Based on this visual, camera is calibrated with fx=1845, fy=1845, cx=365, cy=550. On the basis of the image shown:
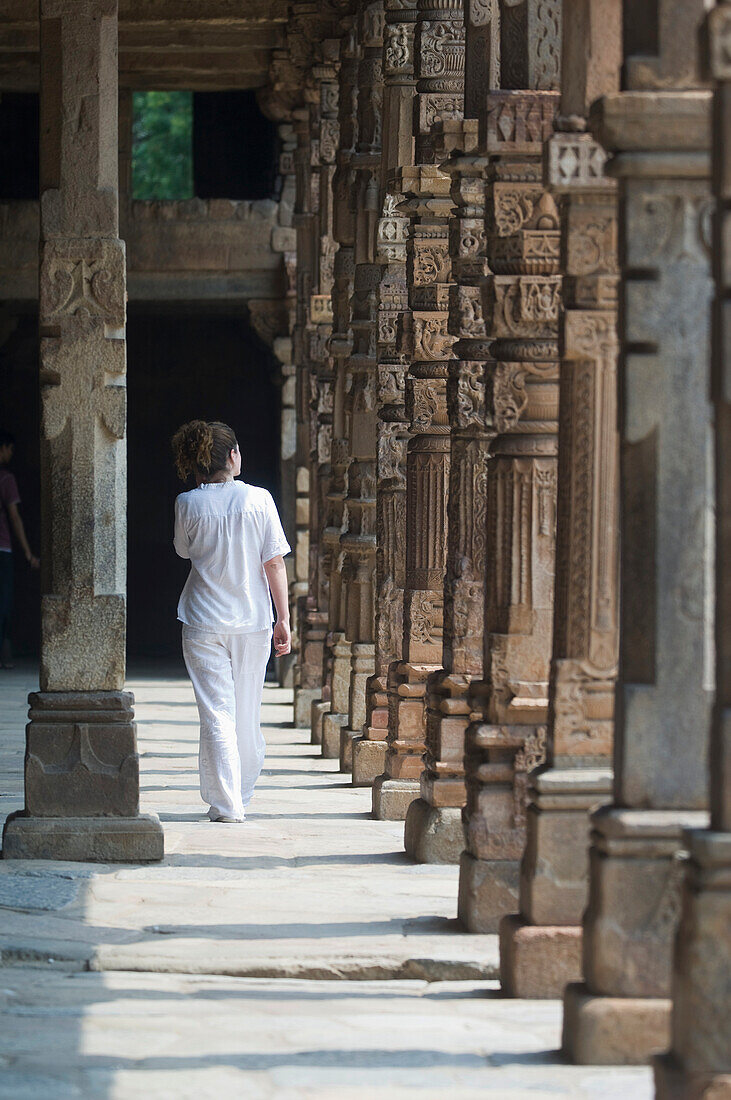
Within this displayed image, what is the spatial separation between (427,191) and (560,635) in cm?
343

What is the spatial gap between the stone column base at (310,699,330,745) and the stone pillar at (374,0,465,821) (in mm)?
3377

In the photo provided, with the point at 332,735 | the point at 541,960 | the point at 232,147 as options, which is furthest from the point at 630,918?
the point at 232,147

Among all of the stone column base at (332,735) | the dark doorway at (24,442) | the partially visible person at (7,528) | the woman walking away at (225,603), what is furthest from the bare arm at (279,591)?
the dark doorway at (24,442)

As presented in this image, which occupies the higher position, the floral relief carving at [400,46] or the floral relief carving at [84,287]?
the floral relief carving at [400,46]

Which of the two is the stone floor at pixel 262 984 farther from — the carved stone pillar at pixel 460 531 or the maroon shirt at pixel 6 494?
the maroon shirt at pixel 6 494

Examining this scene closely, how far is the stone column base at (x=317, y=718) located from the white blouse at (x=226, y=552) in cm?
355

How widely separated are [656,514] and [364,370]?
6.44 m

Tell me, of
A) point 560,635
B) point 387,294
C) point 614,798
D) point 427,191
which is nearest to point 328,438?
point 387,294

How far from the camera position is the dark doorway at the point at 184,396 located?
20719 mm

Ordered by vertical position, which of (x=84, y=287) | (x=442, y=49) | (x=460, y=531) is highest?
(x=442, y=49)

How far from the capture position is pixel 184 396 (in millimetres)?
20781

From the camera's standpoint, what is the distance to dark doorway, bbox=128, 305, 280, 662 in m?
20.7

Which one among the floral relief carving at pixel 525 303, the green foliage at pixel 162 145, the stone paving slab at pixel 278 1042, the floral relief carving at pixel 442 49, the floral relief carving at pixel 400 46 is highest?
the green foliage at pixel 162 145

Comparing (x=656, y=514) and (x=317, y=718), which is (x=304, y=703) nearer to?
Result: (x=317, y=718)
